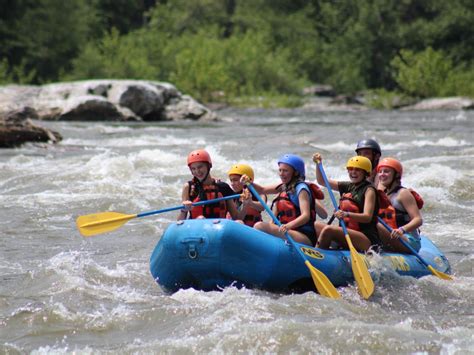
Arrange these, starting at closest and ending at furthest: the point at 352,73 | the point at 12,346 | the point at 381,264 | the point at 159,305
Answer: the point at 12,346 < the point at 159,305 < the point at 381,264 < the point at 352,73

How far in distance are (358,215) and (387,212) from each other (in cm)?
44

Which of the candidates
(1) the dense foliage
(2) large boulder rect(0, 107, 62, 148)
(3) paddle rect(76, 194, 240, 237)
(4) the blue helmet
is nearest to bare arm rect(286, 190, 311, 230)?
(4) the blue helmet

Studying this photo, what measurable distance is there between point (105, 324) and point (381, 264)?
2.19 m

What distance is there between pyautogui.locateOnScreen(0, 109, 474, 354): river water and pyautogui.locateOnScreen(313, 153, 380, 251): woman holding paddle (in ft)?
1.19

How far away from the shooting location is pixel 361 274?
6137mm

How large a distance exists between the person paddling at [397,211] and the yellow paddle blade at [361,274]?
0.56 metres

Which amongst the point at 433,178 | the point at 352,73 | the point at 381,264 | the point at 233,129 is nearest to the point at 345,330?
the point at 381,264

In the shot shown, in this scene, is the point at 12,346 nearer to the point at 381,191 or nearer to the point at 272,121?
the point at 381,191

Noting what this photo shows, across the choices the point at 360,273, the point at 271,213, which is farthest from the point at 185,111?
the point at 360,273

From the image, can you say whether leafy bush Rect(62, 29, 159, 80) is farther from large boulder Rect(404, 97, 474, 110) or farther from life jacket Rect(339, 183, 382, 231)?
life jacket Rect(339, 183, 382, 231)

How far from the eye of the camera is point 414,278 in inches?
266

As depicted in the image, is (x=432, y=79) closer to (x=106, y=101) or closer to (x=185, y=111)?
(x=185, y=111)

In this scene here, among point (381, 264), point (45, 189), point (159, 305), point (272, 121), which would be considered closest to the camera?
point (159, 305)

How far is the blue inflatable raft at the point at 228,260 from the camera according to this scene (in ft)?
19.3
